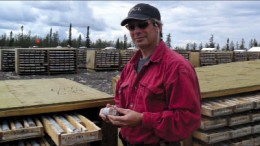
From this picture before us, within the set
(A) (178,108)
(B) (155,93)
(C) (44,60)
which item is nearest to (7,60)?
(C) (44,60)

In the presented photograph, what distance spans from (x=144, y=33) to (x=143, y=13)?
0.14m

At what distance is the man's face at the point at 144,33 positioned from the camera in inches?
85.0

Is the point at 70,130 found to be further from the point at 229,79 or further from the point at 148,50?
the point at 229,79

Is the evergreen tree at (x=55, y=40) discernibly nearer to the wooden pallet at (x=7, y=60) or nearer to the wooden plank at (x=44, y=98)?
the wooden pallet at (x=7, y=60)

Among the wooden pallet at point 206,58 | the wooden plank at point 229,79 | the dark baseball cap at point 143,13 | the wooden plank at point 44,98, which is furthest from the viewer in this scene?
the wooden pallet at point 206,58

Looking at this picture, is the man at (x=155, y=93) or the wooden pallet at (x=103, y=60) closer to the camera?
the man at (x=155, y=93)

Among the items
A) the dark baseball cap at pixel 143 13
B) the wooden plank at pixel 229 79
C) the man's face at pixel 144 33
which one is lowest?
the wooden plank at pixel 229 79

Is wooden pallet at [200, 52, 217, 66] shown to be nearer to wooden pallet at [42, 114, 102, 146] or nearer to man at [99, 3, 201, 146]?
wooden pallet at [42, 114, 102, 146]

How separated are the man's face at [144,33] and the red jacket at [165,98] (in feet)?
0.26

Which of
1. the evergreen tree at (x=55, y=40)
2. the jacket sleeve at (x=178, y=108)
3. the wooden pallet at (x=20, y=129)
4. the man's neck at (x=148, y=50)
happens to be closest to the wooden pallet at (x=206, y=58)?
the wooden pallet at (x=20, y=129)

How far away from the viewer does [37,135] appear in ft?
8.39

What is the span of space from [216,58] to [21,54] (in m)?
15.0

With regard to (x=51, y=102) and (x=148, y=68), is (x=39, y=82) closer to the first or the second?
(x=51, y=102)

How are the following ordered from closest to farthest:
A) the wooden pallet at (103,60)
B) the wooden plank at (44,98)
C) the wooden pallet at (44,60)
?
1. the wooden plank at (44,98)
2. the wooden pallet at (44,60)
3. the wooden pallet at (103,60)
